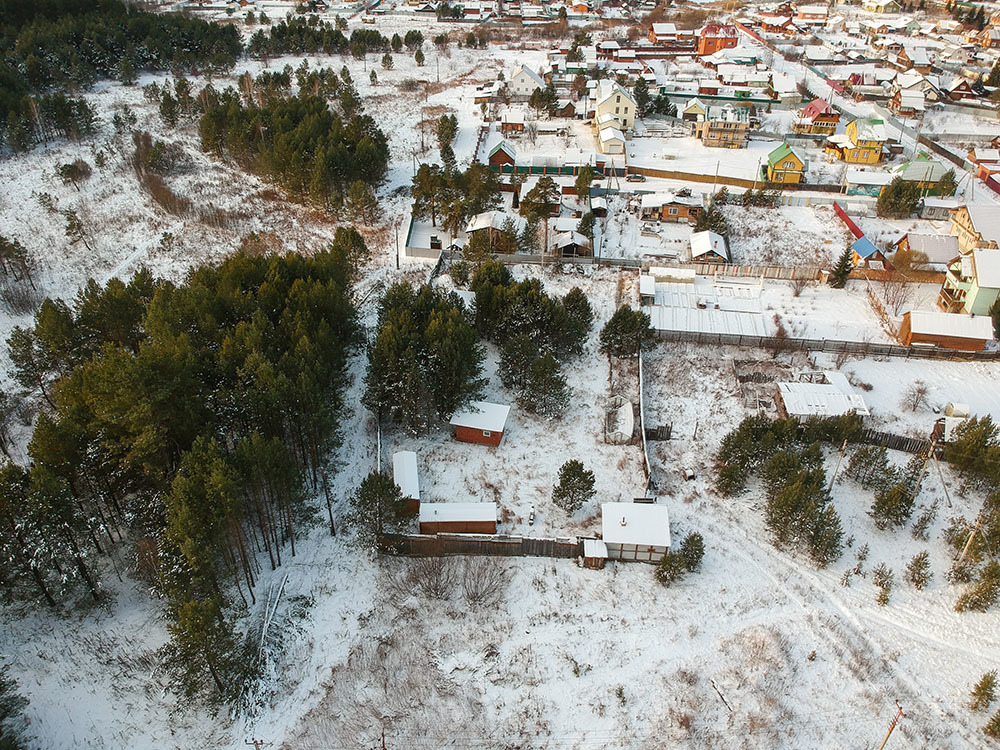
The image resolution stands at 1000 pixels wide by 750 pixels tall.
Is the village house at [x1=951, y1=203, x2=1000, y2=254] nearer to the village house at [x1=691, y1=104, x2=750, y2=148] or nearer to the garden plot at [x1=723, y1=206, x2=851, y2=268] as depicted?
the garden plot at [x1=723, y1=206, x2=851, y2=268]

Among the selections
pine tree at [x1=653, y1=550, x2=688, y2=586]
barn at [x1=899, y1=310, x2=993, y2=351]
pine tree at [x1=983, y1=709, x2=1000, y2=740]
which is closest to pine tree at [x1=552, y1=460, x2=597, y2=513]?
pine tree at [x1=653, y1=550, x2=688, y2=586]

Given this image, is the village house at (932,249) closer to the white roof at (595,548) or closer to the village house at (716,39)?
the white roof at (595,548)

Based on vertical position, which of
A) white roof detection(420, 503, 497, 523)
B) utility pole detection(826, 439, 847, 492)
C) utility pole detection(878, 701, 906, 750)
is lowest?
utility pole detection(878, 701, 906, 750)

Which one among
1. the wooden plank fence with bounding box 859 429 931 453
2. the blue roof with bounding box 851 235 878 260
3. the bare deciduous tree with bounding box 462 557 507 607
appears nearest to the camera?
the bare deciduous tree with bounding box 462 557 507 607

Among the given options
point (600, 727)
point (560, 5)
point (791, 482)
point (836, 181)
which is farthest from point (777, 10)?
point (600, 727)

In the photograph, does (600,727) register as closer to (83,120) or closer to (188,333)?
(188,333)

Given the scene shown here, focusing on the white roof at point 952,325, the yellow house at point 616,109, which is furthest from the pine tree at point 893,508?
the yellow house at point 616,109
